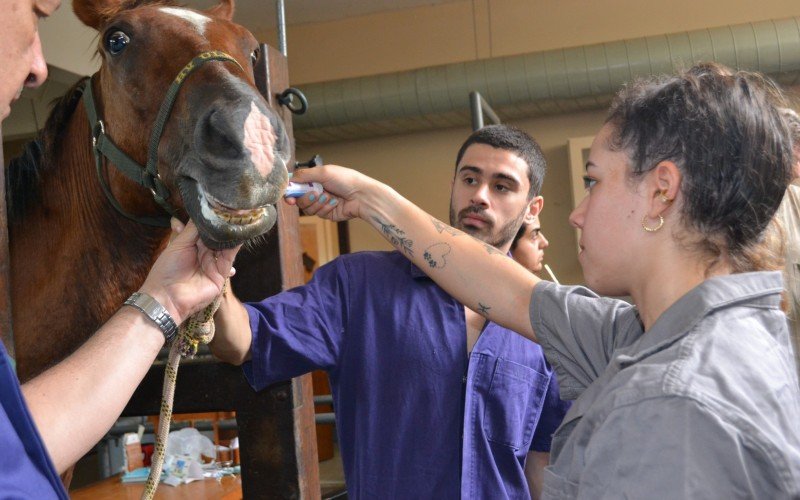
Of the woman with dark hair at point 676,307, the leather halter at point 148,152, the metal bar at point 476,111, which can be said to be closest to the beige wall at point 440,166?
the metal bar at point 476,111

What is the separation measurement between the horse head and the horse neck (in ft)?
0.27

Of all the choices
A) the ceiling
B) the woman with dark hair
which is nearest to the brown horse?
the woman with dark hair

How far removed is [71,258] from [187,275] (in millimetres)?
459

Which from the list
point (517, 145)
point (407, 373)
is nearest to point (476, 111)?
point (517, 145)

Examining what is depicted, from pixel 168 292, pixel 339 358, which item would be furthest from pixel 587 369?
pixel 168 292

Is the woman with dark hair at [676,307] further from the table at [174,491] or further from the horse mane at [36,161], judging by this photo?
the table at [174,491]

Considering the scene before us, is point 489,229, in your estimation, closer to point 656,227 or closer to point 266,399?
point 266,399

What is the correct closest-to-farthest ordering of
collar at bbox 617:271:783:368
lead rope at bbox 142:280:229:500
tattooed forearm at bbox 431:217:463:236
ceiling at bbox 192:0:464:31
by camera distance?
collar at bbox 617:271:783:368
lead rope at bbox 142:280:229:500
tattooed forearm at bbox 431:217:463:236
ceiling at bbox 192:0:464:31

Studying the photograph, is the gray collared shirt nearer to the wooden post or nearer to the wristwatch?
the wristwatch

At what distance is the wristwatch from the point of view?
1057 mm

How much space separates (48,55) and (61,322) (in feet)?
11.7

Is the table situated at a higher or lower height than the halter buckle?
lower

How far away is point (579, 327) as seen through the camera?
4.38ft

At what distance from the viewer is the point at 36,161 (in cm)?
159
